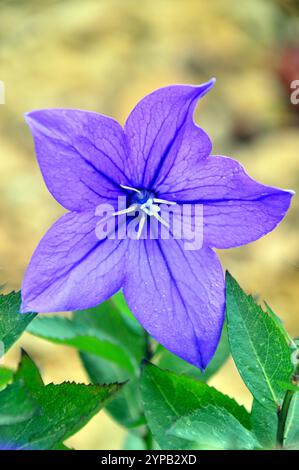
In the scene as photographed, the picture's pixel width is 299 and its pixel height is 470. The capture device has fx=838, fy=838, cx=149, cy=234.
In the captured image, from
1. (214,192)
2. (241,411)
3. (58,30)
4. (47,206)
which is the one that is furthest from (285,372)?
(58,30)

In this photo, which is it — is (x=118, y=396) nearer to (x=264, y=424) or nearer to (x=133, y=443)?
(x=133, y=443)

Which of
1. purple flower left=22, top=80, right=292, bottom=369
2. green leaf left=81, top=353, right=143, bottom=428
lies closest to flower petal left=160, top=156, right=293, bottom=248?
purple flower left=22, top=80, right=292, bottom=369

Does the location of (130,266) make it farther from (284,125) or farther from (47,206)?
(284,125)

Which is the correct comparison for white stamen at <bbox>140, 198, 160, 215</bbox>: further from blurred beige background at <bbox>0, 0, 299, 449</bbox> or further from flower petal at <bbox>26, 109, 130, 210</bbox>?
blurred beige background at <bbox>0, 0, 299, 449</bbox>

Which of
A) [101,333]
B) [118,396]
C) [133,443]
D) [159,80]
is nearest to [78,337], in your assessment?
[101,333]

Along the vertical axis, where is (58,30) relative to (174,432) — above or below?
above
